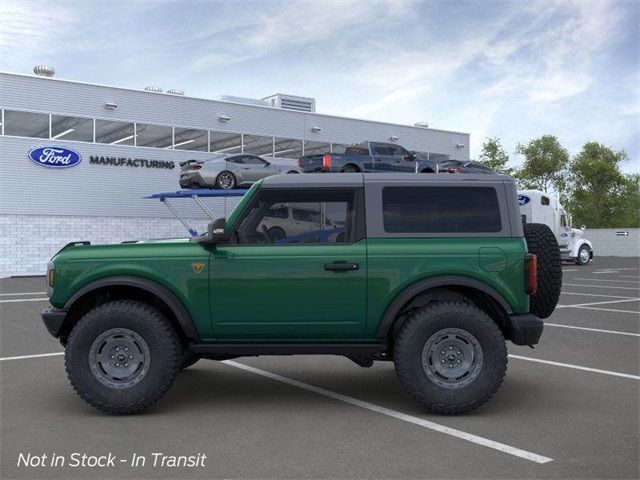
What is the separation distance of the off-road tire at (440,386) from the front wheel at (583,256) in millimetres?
29933

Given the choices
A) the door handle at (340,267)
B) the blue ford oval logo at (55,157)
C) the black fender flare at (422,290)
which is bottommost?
the black fender flare at (422,290)

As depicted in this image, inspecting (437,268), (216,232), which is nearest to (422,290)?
(437,268)

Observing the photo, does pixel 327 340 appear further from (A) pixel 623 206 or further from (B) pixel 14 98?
(A) pixel 623 206

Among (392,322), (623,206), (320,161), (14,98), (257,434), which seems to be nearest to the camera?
(257,434)

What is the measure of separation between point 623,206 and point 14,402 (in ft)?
237

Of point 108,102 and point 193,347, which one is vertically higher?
point 108,102

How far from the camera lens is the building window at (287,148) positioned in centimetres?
3406

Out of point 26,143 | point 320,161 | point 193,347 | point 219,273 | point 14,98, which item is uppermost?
point 14,98

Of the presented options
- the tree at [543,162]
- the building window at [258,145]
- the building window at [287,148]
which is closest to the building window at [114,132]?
the building window at [258,145]

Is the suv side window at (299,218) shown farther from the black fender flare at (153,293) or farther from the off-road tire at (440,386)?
the off-road tire at (440,386)

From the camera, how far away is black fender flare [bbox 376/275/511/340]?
568cm

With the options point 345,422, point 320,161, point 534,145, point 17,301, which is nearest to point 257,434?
point 345,422

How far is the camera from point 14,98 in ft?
88.3

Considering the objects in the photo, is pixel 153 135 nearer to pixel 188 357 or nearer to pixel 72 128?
pixel 72 128
